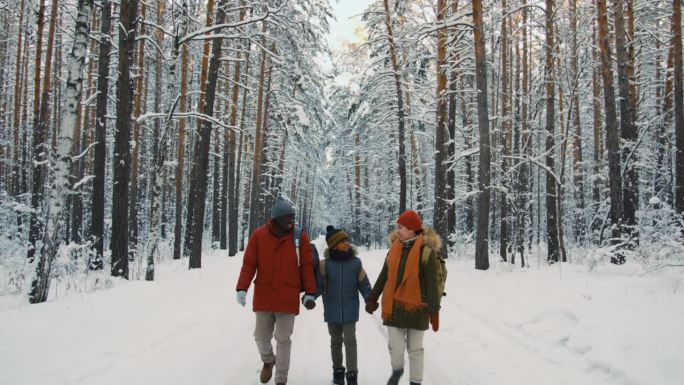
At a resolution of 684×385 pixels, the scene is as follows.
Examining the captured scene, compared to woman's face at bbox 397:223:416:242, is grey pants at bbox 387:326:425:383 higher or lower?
lower

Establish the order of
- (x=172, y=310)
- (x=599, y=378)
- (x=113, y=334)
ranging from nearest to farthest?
(x=599, y=378)
(x=113, y=334)
(x=172, y=310)

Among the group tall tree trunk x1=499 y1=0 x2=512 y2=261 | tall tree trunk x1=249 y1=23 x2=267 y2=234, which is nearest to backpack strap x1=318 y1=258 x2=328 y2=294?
tall tree trunk x1=499 y1=0 x2=512 y2=261

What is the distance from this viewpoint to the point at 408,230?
4.47 metres

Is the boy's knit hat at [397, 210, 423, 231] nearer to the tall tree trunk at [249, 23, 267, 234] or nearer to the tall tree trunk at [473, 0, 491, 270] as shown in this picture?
the tall tree trunk at [473, 0, 491, 270]

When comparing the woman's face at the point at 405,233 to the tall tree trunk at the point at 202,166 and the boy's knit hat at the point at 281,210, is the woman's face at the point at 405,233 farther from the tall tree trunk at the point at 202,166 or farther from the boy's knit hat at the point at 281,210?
the tall tree trunk at the point at 202,166

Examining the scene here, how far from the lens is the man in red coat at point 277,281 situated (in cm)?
476

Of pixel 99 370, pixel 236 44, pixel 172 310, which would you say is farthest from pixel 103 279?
pixel 236 44

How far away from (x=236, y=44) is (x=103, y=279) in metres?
13.5

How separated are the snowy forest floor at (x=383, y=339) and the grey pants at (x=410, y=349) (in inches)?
23.9

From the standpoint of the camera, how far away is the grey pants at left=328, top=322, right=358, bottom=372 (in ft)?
15.8

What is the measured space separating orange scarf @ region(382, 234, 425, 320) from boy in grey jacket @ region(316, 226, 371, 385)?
1.59ft

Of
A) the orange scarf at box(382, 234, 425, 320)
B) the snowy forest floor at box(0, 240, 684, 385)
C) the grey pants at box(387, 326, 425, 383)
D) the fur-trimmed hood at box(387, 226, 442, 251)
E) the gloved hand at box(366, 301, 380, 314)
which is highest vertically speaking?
the fur-trimmed hood at box(387, 226, 442, 251)

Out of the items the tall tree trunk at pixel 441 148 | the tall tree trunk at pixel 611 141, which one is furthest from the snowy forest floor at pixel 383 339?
the tall tree trunk at pixel 441 148

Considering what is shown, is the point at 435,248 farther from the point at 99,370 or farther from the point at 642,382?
the point at 99,370
